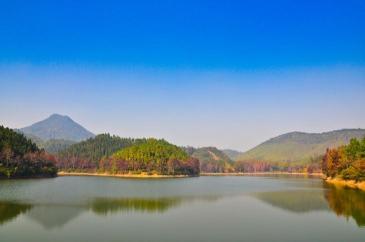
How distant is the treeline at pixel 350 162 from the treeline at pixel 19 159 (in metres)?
87.7

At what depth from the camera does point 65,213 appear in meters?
43.8

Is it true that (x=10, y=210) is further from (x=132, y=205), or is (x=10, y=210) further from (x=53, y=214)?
(x=132, y=205)

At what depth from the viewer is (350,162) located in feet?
330

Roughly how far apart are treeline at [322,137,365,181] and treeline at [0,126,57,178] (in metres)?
87.7

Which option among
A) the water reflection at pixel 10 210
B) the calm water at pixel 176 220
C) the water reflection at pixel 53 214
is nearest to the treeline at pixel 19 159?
the calm water at pixel 176 220

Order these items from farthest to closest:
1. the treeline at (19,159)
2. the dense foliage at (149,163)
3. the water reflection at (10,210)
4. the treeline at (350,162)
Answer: the dense foliage at (149,163) → the treeline at (19,159) → the treeline at (350,162) → the water reflection at (10,210)

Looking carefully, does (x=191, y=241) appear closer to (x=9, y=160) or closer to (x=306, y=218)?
(x=306, y=218)

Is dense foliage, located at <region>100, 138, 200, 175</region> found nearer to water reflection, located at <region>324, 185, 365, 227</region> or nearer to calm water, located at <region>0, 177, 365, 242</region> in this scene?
calm water, located at <region>0, 177, 365, 242</region>

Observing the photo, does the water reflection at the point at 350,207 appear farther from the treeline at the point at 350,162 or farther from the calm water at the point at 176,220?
the treeline at the point at 350,162

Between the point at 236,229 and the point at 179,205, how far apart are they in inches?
726

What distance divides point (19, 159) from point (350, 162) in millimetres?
92825

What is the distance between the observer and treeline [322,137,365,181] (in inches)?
3396

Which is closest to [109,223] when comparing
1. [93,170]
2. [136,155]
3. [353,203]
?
[353,203]

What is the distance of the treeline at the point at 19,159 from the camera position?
115 meters
